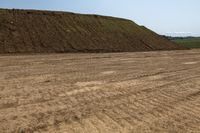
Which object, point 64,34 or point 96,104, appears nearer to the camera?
point 96,104

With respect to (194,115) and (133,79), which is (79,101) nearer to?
(194,115)

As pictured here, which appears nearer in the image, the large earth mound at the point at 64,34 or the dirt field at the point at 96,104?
the dirt field at the point at 96,104

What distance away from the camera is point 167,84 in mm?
11609

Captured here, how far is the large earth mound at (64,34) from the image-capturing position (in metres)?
30.3

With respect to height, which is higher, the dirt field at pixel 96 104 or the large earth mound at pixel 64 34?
the large earth mound at pixel 64 34

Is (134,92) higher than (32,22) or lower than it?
lower

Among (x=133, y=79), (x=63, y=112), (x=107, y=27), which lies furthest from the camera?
(x=107, y=27)

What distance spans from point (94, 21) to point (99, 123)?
133ft

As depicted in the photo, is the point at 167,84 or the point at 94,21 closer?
the point at 167,84

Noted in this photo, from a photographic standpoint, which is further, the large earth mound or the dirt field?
the large earth mound

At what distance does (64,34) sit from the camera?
3578 cm

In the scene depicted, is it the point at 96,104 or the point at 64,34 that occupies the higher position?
the point at 64,34

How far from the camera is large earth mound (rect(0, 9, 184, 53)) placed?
99.6 feet

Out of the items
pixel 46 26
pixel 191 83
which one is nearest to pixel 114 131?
pixel 191 83
